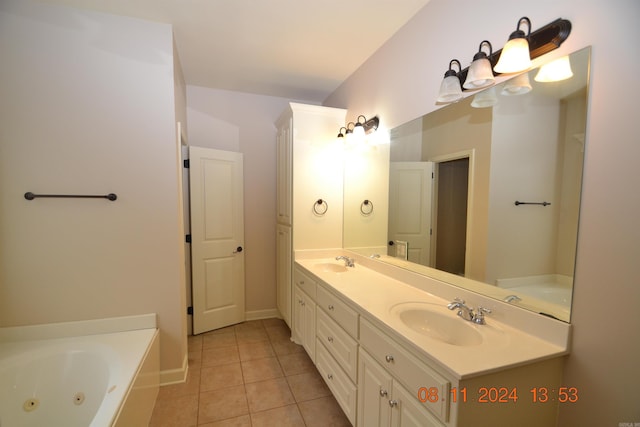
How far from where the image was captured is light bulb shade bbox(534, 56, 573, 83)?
1051 mm

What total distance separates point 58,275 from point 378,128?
254cm

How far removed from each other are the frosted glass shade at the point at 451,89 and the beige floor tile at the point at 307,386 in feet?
6.84

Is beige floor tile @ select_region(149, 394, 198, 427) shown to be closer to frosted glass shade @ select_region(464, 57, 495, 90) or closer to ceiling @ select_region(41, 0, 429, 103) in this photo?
frosted glass shade @ select_region(464, 57, 495, 90)

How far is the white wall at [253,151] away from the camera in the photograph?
3045mm

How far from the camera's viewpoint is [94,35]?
185 cm

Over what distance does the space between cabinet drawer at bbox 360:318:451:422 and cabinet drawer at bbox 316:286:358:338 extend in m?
0.08

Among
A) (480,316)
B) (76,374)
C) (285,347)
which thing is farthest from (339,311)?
(76,374)

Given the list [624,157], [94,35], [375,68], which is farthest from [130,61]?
[624,157]

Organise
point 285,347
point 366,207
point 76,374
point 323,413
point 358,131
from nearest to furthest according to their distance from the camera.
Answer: point 76,374, point 323,413, point 358,131, point 366,207, point 285,347

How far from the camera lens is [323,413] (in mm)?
1818

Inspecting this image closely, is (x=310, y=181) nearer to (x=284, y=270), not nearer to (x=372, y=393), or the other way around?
(x=284, y=270)

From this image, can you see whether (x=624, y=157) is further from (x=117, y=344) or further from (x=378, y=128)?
(x=117, y=344)

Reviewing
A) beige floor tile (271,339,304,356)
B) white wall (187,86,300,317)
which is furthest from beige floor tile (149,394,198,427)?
white wall (187,86,300,317)

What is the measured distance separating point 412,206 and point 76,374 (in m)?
2.39
